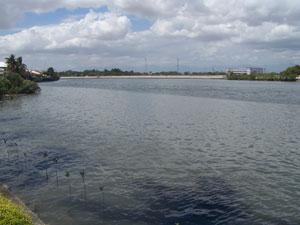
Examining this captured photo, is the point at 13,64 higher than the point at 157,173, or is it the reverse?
the point at 13,64

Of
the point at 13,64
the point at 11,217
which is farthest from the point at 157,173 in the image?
the point at 13,64

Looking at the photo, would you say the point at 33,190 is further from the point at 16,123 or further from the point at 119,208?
the point at 16,123

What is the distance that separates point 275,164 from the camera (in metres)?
21.9

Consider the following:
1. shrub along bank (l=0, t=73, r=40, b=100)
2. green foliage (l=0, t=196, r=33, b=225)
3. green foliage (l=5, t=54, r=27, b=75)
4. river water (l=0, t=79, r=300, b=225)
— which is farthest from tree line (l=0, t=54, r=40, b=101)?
green foliage (l=0, t=196, r=33, b=225)

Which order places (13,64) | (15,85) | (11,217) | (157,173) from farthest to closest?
1. (13,64)
2. (15,85)
3. (157,173)
4. (11,217)

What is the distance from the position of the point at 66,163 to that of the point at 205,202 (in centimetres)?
1183

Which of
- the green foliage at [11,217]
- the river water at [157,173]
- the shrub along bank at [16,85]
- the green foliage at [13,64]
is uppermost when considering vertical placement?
the green foliage at [13,64]

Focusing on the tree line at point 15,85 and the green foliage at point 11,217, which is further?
the tree line at point 15,85

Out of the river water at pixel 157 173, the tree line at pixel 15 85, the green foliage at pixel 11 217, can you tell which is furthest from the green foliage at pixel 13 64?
the green foliage at pixel 11 217

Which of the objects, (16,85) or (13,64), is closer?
(16,85)

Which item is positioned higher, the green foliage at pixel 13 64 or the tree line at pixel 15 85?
the green foliage at pixel 13 64

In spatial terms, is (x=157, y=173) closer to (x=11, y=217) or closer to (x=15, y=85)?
→ (x=11, y=217)

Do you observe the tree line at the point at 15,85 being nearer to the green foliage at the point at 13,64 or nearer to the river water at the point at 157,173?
the green foliage at the point at 13,64

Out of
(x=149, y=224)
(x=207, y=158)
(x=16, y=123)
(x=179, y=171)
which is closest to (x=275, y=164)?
(x=207, y=158)
